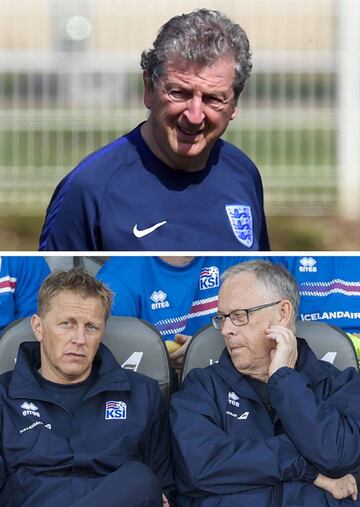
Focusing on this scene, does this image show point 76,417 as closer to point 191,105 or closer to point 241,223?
point 241,223

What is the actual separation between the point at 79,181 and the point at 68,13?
6.27 m

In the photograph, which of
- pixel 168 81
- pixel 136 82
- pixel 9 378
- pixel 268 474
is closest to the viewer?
pixel 268 474

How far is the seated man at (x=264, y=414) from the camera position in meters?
3.72

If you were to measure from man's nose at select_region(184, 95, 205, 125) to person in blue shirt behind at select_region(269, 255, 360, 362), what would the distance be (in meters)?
0.55

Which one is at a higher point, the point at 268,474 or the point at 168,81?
the point at 168,81

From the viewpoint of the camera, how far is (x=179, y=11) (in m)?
10.4

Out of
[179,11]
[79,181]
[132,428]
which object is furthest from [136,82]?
[132,428]

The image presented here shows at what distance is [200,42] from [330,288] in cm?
96

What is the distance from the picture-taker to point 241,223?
14.6 feet

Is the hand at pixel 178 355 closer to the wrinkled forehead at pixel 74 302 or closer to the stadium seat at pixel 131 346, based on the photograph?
the stadium seat at pixel 131 346

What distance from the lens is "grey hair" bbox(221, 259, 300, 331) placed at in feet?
13.2

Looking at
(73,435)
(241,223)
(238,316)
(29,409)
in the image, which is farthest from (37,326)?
(241,223)

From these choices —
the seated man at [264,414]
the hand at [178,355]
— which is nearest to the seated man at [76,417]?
the seated man at [264,414]

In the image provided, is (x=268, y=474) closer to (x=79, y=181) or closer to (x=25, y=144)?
(x=79, y=181)
